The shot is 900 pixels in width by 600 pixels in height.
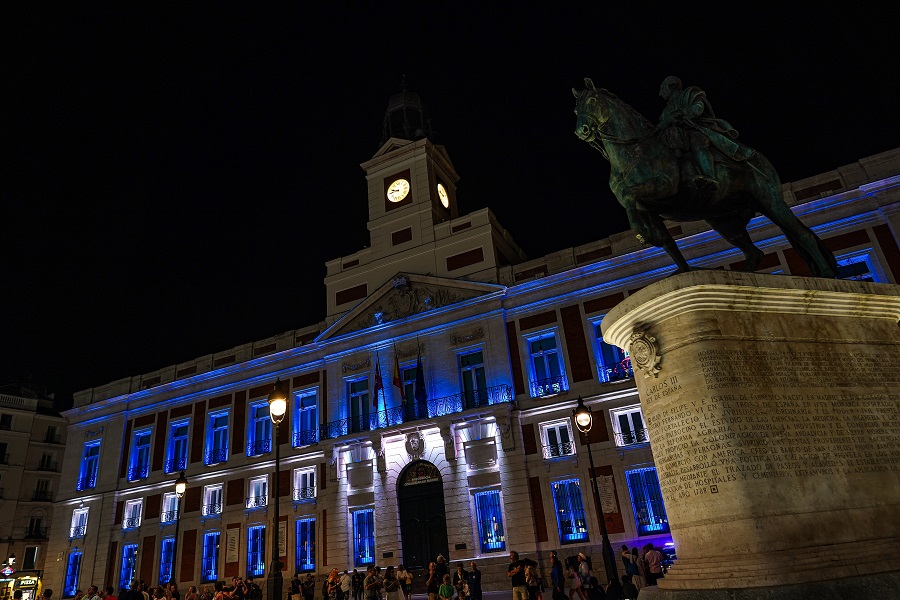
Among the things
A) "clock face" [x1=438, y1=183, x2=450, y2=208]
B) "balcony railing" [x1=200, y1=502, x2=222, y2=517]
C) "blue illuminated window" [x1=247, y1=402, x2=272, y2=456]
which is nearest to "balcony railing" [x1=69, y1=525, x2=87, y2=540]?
"balcony railing" [x1=200, y1=502, x2=222, y2=517]

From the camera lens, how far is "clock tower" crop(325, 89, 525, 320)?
1087 inches

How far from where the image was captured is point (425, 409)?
25078 millimetres

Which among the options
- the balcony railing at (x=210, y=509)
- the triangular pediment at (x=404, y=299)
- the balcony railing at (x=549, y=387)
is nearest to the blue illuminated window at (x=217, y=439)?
the balcony railing at (x=210, y=509)

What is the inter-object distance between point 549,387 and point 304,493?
11956mm

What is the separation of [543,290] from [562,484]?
7758mm

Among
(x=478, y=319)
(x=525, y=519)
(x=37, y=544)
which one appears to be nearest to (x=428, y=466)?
(x=525, y=519)

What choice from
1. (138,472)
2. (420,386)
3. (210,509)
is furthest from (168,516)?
(420,386)

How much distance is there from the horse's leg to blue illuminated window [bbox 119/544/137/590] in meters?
31.4

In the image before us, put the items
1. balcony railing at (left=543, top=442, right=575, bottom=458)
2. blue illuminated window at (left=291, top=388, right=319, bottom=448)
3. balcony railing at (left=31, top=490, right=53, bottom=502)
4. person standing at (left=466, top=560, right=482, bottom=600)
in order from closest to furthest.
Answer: person standing at (left=466, top=560, right=482, bottom=600), balcony railing at (left=543, top=442, right=575, bottom=458), blue illuminated window at (left=291, top=388, right=319, bottom=448), balcony railing at (left=31, top=490, right=53, bottom=502)

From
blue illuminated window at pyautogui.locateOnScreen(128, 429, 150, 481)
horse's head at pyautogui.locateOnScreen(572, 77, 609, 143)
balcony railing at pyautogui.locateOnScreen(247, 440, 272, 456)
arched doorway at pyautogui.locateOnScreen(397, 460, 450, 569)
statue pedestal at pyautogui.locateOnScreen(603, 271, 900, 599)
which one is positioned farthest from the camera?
blue illuminated window at pyautogui.locateOnScreen(128, 429, 150, 481)

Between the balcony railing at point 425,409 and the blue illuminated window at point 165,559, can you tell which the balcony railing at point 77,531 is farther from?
the balcony railing at point 425,409

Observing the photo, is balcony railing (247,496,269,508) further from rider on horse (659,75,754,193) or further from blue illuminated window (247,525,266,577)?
rider on horse (659,75,754,193)

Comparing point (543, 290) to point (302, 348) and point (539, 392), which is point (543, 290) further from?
point (302, 348)

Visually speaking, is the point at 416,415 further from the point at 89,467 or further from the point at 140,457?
the point at 89,467
